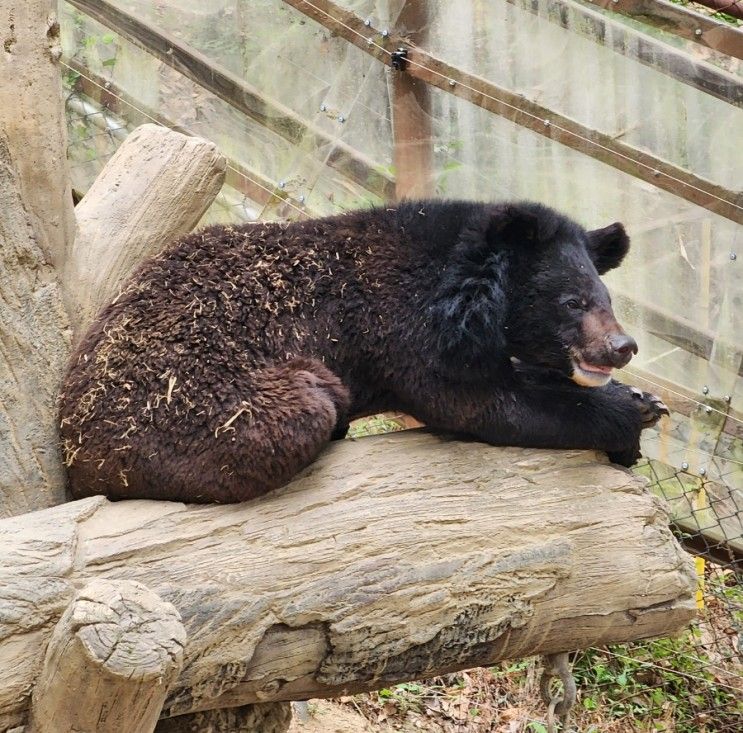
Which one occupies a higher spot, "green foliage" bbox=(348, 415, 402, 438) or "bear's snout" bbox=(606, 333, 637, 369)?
"bear's snout" bbox=(606, 333, 637, 369)

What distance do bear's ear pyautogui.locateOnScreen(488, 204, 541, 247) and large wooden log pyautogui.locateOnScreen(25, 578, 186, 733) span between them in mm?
2538

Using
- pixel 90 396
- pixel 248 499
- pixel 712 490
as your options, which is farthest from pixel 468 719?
pixel 90 396

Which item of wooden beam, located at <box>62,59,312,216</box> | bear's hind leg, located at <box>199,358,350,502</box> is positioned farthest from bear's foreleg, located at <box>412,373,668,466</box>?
wooden beam, located at <box>62,59,312,216</box>

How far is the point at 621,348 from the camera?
15.5 feet

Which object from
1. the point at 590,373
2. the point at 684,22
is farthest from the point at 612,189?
the point at 590,373

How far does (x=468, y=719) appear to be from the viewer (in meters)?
6.67

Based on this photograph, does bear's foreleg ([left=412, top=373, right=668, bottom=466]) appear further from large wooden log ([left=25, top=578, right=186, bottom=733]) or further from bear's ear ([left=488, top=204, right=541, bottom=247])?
large wooden log ([left=25, top=578, right=186, bottom=733])

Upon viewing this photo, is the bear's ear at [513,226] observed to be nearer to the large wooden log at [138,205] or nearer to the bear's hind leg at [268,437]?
the bear's hind leg at [268,437]

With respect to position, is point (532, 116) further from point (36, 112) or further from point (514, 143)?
point (36, 112)

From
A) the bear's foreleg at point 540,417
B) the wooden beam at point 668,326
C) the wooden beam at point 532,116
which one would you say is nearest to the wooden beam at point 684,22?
the wooden beam at point 532,116

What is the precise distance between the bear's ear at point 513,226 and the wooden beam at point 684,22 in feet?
6.95

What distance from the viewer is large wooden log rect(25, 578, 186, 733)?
3041mm

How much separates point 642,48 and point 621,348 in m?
2.70

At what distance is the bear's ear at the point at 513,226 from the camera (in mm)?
4887
